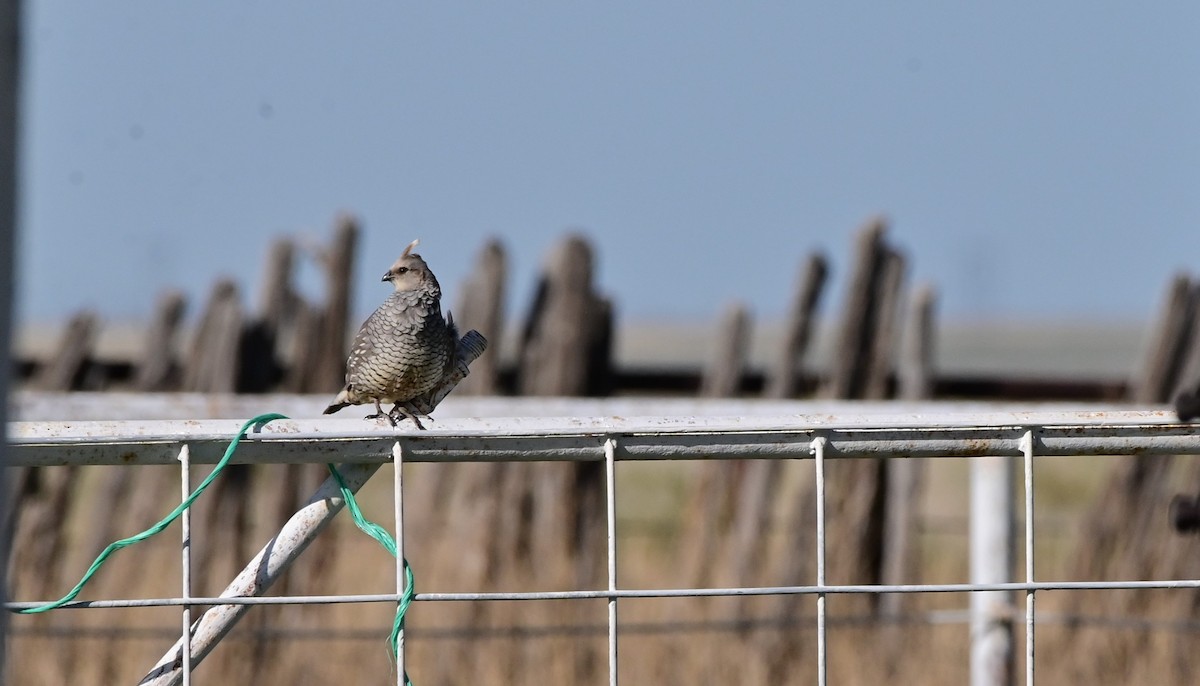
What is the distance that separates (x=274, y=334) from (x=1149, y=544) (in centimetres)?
383

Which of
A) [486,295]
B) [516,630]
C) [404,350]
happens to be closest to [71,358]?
[486,295]

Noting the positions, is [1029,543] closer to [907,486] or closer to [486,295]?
[907,486]

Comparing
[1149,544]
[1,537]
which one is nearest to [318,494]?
[1,537]

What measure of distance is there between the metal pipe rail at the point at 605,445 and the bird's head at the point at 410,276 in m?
1.19

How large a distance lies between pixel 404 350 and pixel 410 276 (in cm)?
28

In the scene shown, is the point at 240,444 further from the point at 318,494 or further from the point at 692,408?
the point at 692,408

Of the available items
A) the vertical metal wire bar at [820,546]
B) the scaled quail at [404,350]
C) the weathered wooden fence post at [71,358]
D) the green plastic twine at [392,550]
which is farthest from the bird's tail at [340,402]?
the weathered wooden fence post at [71,358]

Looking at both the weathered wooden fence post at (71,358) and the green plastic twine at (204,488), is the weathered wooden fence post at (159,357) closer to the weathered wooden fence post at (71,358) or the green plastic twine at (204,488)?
the weathered wooden fence post at (71,358)

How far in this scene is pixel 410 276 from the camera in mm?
3084

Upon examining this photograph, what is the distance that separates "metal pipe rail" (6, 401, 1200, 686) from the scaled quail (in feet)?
3.16

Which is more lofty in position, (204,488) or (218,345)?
(218,345)

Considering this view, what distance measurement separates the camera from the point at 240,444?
5.95 ft

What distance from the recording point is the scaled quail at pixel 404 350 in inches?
113

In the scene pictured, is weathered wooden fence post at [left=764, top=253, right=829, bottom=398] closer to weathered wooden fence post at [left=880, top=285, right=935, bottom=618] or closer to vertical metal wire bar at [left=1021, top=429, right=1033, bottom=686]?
weathered wooden fence post at [left=880, top=285, right=935, bottom=618]
